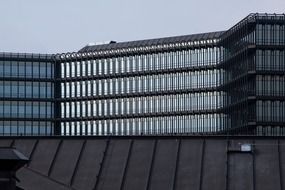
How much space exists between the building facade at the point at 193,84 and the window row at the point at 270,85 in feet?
0.48

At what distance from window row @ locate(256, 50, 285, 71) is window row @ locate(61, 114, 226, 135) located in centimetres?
1722

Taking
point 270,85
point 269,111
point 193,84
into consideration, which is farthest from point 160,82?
point 269,111

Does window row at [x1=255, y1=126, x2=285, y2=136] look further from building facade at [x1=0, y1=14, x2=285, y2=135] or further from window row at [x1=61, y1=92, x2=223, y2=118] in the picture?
window row at [x1=61, y1=92, x2=223, y2=118]

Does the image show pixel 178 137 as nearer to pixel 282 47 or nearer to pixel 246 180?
pixel 246 180

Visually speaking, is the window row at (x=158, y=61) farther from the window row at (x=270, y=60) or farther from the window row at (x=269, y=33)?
the window row at (x=269, y=33)

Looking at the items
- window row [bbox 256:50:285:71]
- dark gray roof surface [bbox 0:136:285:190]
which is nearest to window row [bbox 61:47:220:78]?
window row [bbox 256:50:285:71]

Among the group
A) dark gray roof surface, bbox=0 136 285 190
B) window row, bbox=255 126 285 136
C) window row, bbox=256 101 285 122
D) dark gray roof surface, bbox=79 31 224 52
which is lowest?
dark gray roof surface, bbox=0 136 285 190

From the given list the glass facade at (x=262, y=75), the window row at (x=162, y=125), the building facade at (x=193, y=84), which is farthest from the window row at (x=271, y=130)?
the window row at (x=162, y=125)

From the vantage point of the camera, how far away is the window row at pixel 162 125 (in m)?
180

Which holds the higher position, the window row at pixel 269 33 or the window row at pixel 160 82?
the window row at pixel 269 33

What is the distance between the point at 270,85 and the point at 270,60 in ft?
12.2

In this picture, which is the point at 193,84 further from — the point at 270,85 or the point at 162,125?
the point at 270,85

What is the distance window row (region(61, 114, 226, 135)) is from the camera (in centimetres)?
18038

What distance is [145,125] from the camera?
192250mm
